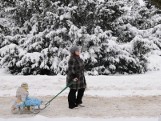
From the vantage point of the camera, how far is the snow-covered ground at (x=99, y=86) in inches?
414

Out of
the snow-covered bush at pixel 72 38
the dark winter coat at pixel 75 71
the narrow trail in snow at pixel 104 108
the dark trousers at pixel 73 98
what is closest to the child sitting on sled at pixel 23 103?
the narrow trail in snow at pixel 104 108

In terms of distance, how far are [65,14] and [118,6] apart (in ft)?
8.02

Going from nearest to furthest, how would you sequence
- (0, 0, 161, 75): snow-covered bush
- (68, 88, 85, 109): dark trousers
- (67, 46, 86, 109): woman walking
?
(67, 46, 86, 109): woman walking, (68, 88, 85, 109): dark trousers, (0, 0, 161, 75): snow-covered bush

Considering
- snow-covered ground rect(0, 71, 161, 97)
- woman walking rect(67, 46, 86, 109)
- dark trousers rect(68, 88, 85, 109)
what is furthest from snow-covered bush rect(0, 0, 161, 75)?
woman walking rect(67, 46, 86, 109)

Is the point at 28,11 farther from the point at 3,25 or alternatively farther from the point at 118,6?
the point at 118,6

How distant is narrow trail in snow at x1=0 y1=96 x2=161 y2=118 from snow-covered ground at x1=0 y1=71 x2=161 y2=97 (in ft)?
1.69

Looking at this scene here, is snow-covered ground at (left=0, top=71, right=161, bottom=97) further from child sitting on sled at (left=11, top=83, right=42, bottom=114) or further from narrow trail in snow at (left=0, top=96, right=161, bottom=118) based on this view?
child sitting on sled at (left=11, top=83, right=42, bottom=114)

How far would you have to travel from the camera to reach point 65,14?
16234 millimetres

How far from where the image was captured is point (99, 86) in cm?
1119

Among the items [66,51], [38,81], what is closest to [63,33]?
[66,51]

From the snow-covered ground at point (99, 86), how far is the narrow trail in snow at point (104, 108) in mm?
515

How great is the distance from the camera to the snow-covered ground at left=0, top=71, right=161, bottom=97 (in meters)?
10.5

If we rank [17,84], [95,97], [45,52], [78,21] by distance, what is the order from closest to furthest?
1. [95,97]
2. [17,84]
3. [45,52]
4. [78,21]

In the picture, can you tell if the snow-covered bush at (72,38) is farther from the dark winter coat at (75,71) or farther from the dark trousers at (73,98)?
the dark winter coat at (75,71)
